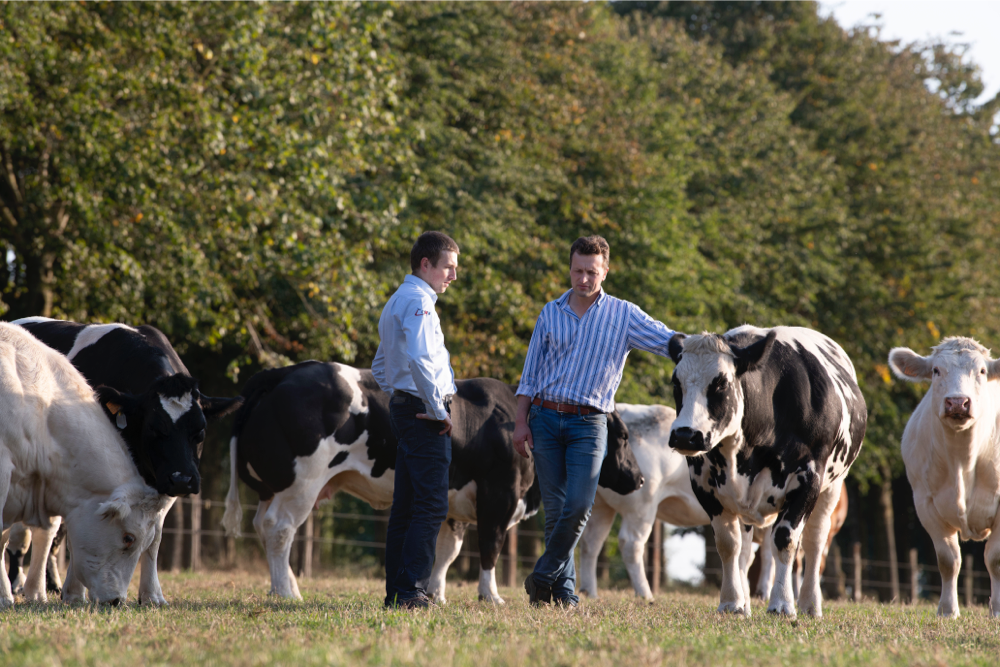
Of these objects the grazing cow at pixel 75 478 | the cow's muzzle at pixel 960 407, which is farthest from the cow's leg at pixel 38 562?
the cow's muzzle at pixel 960 407

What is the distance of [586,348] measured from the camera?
Result: 22.3 ft

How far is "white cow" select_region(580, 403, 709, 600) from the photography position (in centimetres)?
1200

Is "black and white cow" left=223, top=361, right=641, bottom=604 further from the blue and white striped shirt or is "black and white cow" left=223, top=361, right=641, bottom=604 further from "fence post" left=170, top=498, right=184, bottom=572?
"fence post" left=170, top=498, right=184, bottom=572

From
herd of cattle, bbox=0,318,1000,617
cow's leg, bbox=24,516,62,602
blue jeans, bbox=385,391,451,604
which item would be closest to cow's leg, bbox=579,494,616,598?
herd of cattle, bbox=0,318,1000,617

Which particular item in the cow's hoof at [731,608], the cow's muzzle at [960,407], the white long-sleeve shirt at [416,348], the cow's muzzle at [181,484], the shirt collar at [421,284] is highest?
the shirt collar at [421,284]

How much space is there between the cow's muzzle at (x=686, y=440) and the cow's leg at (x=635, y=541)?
17.8 feet

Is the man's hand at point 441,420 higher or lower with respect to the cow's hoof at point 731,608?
higher

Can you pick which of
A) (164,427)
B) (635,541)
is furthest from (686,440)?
(635,541)

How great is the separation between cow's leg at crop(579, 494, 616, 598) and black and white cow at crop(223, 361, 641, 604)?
265 centimetres

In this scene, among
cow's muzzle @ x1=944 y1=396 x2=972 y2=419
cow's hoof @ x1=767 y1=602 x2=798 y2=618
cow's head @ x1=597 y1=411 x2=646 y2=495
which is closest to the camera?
cow's hoof @ x1=767 y1=602 x2=798 y2=618

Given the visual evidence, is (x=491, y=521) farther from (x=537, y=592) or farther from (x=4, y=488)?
(x=4, y=488)

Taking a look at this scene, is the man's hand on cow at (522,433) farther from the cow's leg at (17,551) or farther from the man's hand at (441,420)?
the cow's leg at (17,551)

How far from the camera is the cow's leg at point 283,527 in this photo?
29.3ft

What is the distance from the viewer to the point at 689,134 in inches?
896
